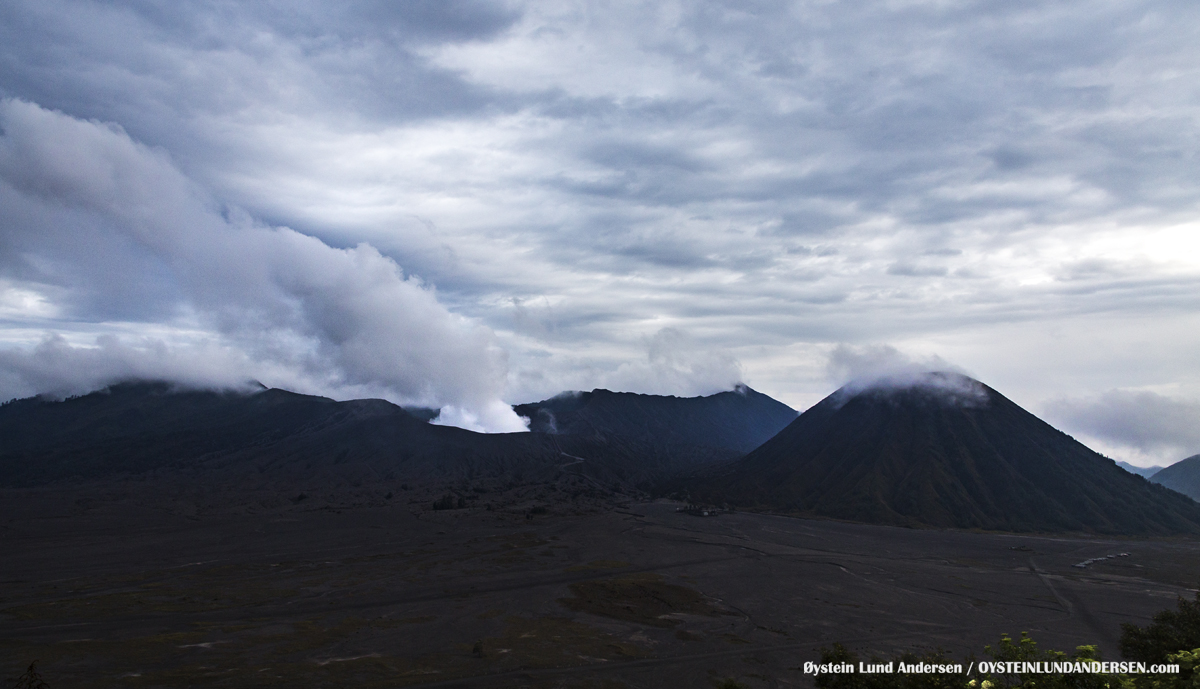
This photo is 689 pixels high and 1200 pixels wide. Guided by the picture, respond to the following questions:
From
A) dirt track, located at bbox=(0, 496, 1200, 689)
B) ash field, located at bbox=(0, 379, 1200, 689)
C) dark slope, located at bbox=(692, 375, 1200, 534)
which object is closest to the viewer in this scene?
dirt track, located at bbox=(0, 496, 1200, 689)

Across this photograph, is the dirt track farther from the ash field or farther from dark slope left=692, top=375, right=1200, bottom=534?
dark slope left=692, top=375, right=1200, bottom=534

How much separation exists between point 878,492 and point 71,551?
190 m

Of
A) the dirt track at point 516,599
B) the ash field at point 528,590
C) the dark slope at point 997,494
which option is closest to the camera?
the dirt track at point 516,599

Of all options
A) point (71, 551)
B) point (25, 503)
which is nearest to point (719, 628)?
point (71, 551)

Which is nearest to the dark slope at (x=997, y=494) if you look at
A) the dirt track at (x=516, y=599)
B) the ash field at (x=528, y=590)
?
the ash field at (x=528, y=590)

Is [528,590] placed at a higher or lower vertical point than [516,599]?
lower

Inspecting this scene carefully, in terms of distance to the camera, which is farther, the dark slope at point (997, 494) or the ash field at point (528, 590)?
the dark slope at point (997, 494)

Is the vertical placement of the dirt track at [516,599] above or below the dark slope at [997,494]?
below

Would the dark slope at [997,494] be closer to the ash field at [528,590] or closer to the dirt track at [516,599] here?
the ash field at [528,590]

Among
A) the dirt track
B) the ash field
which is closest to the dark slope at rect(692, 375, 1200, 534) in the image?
the ash field

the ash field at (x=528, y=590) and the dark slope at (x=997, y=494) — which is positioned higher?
the dark slope at (x=997, y=494)

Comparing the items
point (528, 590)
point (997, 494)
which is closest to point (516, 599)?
point (528, 590)

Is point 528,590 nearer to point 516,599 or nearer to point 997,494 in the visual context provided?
point 516,599

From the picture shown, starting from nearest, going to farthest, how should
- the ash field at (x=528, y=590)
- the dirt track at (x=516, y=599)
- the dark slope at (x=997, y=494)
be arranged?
the dirt track at (x=516, y=599), the ash field at (x=528, y=590), the dark slope at (x=997, y=494)
